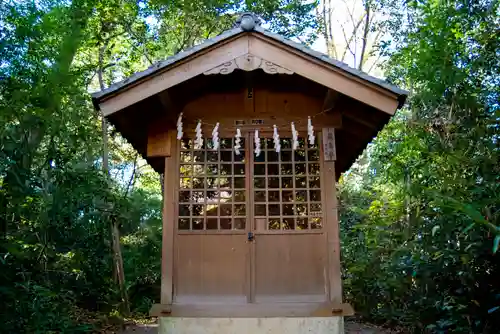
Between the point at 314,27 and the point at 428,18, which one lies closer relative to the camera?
the point at 428,18

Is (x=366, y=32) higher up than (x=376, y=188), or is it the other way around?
(x=366, y=32)

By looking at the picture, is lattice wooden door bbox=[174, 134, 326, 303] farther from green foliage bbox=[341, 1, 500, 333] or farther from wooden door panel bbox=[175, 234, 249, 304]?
green foliage bbox=[341, 1, 500, 333]

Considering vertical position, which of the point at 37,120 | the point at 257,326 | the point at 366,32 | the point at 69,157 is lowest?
the point at 257,326

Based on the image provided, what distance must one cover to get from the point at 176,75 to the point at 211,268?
2255 mm

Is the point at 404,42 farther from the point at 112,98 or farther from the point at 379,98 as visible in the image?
the point at 112,98

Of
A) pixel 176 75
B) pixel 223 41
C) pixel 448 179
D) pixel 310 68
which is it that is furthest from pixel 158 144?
pixel 448 179

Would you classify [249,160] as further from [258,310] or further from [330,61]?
[258,310]

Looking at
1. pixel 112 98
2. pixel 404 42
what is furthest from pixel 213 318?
pixel 404 42

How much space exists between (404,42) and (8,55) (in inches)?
→ 399

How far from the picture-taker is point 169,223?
5.42m

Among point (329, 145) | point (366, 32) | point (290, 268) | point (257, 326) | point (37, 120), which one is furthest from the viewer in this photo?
point (366, 32)

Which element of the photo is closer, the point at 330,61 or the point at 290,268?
the point at 330,61

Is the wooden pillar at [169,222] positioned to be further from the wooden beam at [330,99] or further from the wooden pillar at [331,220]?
the wooden beam at [330,99]

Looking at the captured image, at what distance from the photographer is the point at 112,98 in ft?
17.1
